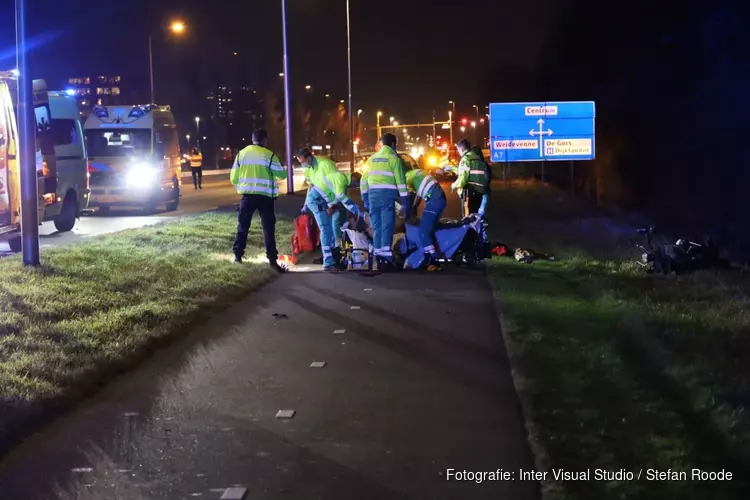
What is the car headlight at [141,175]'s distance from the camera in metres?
24.5

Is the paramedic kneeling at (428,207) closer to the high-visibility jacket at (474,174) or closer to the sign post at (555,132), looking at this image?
the high-visibility jacket at (474,174)

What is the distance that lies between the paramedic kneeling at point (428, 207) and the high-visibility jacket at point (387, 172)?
296 mm

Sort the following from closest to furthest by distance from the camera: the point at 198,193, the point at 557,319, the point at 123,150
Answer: the point at 557,319 < the point at 123,150 < the point at 198,193

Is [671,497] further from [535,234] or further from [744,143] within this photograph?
[744,143]

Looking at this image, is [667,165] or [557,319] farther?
[667,165]

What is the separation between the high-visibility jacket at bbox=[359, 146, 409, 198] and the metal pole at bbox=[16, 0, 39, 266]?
4.48 m

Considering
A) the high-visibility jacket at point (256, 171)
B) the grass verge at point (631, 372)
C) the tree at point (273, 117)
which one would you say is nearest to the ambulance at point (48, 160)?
the high-visibility jacket at point (256, 171)

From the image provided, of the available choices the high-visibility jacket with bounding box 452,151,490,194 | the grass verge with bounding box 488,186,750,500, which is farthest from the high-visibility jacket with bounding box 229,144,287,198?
the grass verge with bounding box 488,186,750,500

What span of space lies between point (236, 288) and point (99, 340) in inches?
128

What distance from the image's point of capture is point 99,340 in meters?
7.79

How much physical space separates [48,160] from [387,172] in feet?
26.0

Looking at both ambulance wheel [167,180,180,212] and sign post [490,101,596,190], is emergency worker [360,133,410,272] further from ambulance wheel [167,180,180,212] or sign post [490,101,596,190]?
ambulance wheel [167,180,180,212]

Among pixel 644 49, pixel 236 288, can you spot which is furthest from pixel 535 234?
pixel 644 49

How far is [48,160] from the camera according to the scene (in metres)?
16.9
